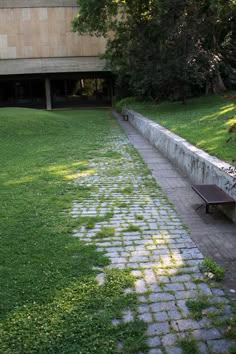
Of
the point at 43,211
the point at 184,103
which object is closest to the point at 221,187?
the point at 43,211

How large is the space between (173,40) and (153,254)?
15.5 meters

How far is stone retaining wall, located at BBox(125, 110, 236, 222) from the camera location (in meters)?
5.69

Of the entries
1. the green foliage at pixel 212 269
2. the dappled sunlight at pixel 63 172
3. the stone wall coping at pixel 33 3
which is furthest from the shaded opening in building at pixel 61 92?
the green foliage at pixel 212 269

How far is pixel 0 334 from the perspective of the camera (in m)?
3.03

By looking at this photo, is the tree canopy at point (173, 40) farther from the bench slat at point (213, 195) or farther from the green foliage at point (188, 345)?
the green foliage at point (188, 345)

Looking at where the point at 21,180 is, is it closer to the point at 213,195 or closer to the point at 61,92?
the point at 213,195

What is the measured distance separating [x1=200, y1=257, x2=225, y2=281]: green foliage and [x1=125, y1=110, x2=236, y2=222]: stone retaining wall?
0.86 meters

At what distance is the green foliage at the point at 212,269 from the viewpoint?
3.87 metres

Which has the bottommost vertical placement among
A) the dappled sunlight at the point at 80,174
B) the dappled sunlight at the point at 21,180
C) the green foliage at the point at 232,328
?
the green foliage at the point at 232,328

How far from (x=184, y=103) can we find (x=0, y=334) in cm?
1820

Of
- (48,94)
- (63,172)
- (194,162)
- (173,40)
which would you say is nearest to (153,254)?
(194,162)

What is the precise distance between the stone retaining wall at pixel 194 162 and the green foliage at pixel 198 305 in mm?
1180

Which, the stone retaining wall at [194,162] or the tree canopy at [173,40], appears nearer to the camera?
the stone retaining wall at [194,162]

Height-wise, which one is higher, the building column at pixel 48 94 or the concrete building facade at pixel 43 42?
the concrete building facade at pixel 43 42
